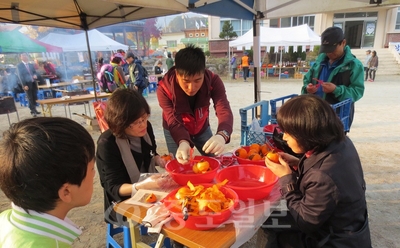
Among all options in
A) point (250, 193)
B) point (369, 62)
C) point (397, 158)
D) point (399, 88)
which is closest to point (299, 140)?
point (250, 193)

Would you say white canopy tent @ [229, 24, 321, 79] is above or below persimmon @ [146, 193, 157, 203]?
above

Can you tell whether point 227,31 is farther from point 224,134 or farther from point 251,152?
point 251,152

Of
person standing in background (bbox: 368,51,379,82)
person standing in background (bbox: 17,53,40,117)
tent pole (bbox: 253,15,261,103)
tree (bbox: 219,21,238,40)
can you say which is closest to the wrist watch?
tent pole (bbox: 253,15,261,103)

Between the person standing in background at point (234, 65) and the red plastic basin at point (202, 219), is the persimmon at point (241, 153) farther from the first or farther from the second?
the person standing in background at point (234, 65)

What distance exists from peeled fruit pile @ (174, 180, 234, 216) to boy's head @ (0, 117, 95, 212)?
500 millimetres

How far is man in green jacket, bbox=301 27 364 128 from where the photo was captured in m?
2.74

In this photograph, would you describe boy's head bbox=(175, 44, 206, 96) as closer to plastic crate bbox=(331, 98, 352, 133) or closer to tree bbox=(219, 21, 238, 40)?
plastic crate bbox=(331, 98, 352, 133)

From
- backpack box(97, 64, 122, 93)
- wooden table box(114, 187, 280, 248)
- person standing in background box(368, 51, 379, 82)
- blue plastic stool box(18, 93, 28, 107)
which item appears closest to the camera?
wooden table box(114, 187, 280, 248)

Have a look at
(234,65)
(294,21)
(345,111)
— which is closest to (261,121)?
(345,111)

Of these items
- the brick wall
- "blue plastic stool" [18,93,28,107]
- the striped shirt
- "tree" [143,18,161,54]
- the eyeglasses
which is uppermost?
"tree" [143,18,161,54]

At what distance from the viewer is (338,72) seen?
2.86 m

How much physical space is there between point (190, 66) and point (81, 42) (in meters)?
14.3

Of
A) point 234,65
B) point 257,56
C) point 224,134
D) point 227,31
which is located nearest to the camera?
point 224,134

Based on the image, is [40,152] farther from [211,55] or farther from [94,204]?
[211,55]
